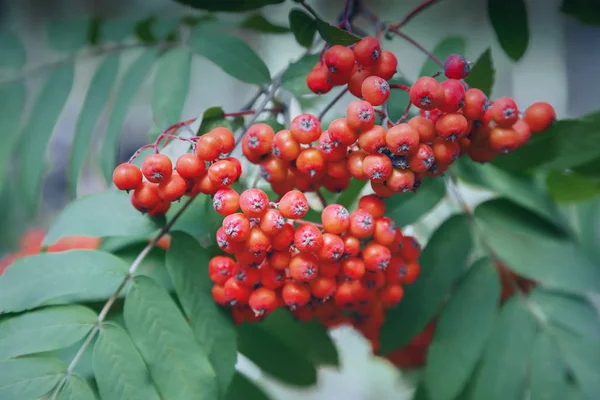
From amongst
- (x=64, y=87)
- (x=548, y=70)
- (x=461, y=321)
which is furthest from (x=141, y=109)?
(x=461, y=321)

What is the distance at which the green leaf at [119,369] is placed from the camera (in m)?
0.56

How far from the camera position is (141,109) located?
8.46 feet

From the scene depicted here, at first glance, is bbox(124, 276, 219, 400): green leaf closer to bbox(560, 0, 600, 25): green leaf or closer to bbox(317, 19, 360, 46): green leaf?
bbox(317, 19, 360, 46): green leaf

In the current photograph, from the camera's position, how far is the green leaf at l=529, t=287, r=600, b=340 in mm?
780

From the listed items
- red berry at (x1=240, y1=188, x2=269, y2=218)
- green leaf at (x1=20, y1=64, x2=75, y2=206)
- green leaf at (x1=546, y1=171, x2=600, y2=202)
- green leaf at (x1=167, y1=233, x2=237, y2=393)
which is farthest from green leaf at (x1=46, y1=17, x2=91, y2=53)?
green leaf at (x1=546, y1=171, x2=600, y2=202)

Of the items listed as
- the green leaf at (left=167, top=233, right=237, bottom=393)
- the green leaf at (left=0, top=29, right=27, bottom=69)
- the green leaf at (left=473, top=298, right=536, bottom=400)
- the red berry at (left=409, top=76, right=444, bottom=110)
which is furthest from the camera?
the green leaf at (left=0, top=29, right=27, bottom=69)

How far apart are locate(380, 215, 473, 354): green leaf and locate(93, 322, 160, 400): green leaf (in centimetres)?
37

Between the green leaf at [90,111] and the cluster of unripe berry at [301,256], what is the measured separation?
41 cm

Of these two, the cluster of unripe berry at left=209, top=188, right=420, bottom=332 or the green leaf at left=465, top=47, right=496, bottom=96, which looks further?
the green leaf at left=465, top=47, right=496, bottom=96

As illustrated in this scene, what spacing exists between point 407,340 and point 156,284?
0.39m

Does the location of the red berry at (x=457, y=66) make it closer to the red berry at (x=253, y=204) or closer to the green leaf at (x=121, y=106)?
the red berry at (x=253, y=204)

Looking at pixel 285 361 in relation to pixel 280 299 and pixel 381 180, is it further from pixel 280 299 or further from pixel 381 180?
pixel 381 180

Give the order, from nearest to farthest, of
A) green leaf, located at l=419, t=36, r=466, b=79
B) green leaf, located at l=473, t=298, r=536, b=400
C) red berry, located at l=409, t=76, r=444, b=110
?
red berry, located at l=409, t=76, r=444, b=110, green leaf, located at l=473, t=298, r=536, b=400, green leaf, located at l=419, t=36, r=466, b=79

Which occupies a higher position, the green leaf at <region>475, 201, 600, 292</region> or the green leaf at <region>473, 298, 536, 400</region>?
the green leaf at <region>475, 201, 600, 292</region>
